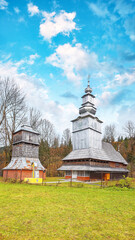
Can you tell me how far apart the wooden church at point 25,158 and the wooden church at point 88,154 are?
194 inches

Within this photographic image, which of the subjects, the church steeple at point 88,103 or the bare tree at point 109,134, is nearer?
the church steeple at point 88,103

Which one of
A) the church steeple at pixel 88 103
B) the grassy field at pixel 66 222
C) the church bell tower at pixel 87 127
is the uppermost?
the church steeple at pixel 88 103

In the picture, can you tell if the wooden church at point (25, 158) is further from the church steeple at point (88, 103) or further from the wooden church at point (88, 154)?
the church steeple at point (88, 103)

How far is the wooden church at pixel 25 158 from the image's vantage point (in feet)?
76.4

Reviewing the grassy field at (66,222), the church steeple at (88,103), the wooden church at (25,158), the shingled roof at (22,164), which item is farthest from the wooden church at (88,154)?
the grassy field at (66,222)

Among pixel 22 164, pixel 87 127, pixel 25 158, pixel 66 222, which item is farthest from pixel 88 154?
pixel 66 222

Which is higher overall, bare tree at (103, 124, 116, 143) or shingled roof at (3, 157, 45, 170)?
bare tree at (103, 124, 116, 143)

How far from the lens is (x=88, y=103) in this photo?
33250mm

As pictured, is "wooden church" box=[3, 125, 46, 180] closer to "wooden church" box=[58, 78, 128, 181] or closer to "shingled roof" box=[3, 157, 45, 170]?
"shingled roof" box=[3, 157, 45, 170]

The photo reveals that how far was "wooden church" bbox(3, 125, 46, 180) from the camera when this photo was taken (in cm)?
2330

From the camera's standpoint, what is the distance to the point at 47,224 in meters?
5.52

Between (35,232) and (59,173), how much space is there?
33008 millimetres

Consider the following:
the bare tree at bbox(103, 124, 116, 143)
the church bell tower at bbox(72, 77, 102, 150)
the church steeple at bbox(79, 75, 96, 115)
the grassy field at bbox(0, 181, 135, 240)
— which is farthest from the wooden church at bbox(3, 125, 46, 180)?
the bare tree at bbox(103, 124, 116, 143)

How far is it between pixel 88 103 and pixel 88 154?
1189 centimetres
